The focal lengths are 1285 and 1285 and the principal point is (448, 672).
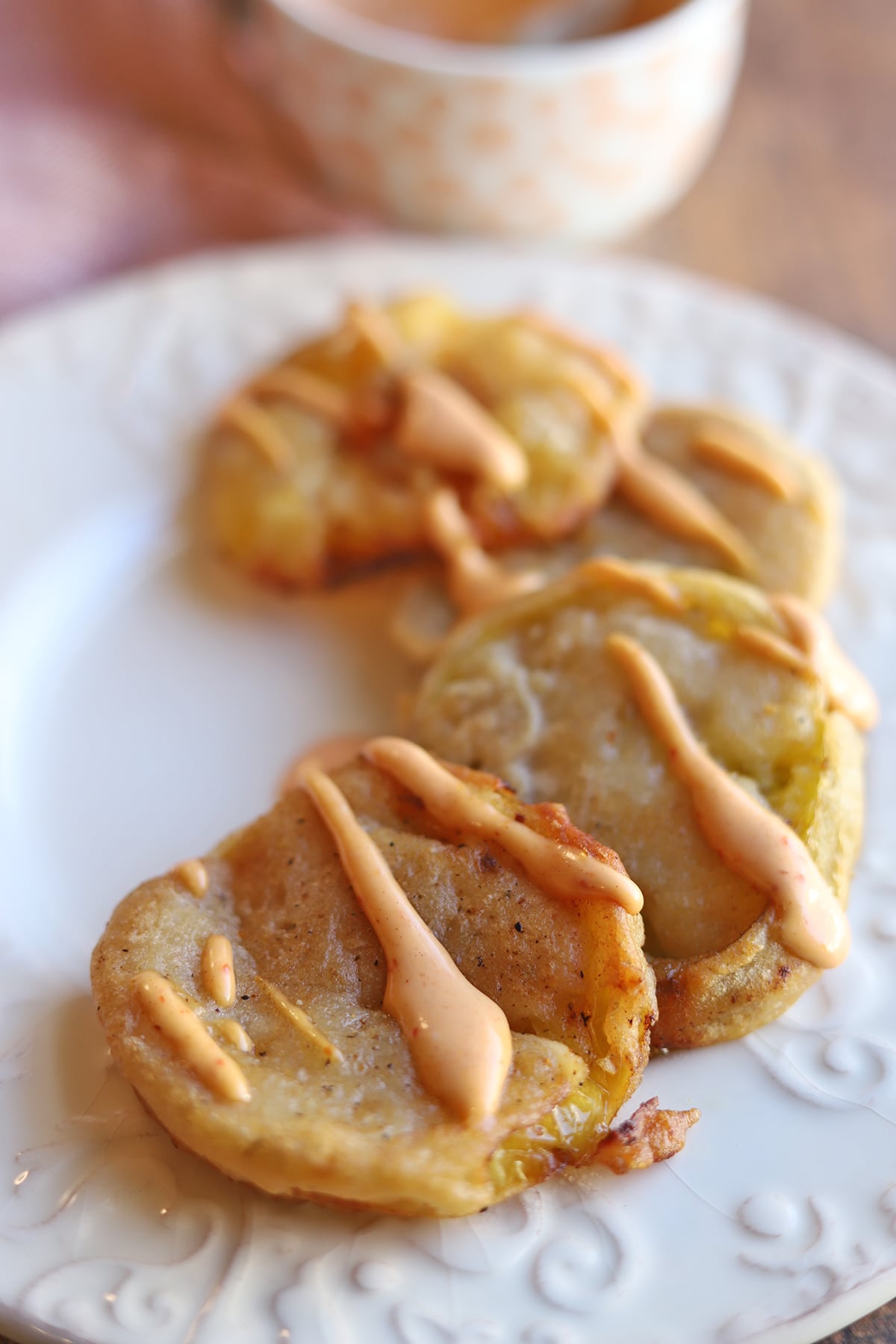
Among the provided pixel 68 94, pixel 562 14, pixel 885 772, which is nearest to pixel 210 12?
pixel 68 94

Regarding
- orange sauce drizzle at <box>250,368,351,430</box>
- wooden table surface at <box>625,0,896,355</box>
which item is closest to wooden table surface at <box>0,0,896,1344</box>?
wooden table surface at <box>625,0,896,355</box>

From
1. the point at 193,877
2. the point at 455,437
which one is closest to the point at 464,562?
the point at 455,437

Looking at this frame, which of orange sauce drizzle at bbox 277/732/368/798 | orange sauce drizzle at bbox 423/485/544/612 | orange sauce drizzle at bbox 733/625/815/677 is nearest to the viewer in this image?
orange sauce drizzle at bbox 733/625/815/677

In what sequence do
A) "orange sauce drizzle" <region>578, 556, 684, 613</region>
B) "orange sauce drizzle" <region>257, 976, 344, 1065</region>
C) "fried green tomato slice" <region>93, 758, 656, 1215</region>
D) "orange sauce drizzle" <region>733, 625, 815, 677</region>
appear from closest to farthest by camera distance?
"fried green tomato slice" <region>93, 758, 656, 1215</region> < "orange sauce drizzle" <region>257, 976, 344, 1065</region> < "orange sauce drizzle" <region>733, 625, 815, 677</region> < "orange sauce drizzle" <region>578, 556, 684, 613</region>

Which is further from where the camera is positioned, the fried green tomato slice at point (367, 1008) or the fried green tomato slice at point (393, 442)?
the fried green tomato slice at point (393, 442)

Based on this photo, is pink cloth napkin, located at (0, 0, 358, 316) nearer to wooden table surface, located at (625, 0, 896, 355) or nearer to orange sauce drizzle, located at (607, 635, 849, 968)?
wooden table surface, located at (625, 0, 896, 355)

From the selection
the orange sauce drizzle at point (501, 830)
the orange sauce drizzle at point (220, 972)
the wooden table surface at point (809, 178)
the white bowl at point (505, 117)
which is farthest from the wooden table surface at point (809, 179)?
the orange sauce drizzle at point (220, 972)

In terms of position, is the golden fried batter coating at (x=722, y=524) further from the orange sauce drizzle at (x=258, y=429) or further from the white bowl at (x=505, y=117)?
the white bowl at (x=505, y=117)

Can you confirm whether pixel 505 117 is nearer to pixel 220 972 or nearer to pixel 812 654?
pixel 812 654
